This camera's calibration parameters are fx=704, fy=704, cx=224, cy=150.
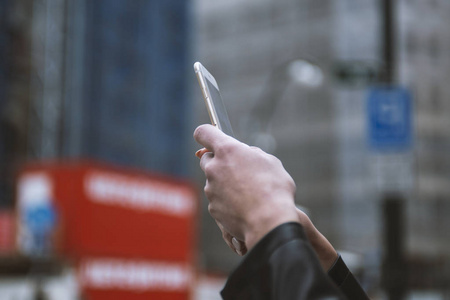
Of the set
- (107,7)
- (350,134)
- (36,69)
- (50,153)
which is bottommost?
(350,134)

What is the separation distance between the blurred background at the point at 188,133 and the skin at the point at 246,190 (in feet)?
21.2

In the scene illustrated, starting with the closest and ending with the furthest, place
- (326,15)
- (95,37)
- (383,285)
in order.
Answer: (383,285)
(95,37)
(326,15)

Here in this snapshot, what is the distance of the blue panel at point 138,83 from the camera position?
34719mm

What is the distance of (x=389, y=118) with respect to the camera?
7.84m

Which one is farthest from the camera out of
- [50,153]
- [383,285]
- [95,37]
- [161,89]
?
[161,89]

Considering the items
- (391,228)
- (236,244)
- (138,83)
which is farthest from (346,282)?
(138,83)

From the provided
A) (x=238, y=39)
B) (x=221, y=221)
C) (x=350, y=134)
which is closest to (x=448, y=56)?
(x=350, y=134)

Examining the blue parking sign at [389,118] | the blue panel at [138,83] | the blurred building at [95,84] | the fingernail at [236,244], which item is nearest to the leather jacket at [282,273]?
the fingernail at [236,244]

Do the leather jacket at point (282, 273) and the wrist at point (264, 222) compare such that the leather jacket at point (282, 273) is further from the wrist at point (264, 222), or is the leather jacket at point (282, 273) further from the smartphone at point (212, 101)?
the smartphone at point (212, 101)

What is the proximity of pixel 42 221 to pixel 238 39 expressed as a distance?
160ft

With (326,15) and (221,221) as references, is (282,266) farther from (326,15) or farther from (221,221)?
(326,15)

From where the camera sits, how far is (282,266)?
1.01 metres

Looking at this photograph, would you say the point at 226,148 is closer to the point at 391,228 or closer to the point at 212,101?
the point at 212,101

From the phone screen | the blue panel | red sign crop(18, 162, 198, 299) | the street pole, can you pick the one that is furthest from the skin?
the blue panel
